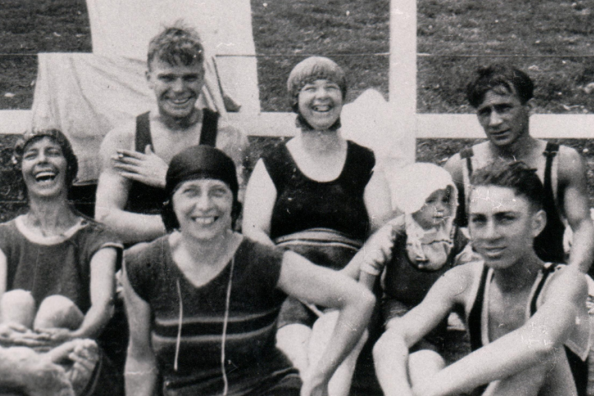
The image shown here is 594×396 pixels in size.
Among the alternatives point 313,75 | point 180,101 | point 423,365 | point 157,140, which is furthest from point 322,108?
point 423,365

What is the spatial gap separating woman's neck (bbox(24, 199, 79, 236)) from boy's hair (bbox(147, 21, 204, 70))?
2.49ft

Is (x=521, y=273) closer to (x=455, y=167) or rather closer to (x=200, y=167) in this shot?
(x=455, y=167)

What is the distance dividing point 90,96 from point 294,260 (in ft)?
6.51

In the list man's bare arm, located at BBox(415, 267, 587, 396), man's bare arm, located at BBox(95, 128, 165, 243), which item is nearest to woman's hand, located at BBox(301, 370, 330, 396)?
man's bare arm, located at BBox(415, 267, 587, 396)

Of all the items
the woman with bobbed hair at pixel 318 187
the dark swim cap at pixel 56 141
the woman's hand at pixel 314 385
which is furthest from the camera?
the woman with bobbed hair at pixel 318 187

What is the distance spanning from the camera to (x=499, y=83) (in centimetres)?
346

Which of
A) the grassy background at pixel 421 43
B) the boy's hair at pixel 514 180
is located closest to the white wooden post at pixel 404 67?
the grassy background at pixel 421 43

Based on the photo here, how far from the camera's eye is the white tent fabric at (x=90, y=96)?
4.05m

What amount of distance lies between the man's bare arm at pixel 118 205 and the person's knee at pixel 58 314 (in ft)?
1.83

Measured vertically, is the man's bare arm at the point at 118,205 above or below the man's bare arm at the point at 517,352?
above

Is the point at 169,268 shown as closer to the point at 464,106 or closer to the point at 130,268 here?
the point at 130,268

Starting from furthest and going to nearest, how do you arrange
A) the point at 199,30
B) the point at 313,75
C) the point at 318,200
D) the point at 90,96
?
the point at 199,30 < the point at 90,96 < the point at 313,75 < the point at 318,200

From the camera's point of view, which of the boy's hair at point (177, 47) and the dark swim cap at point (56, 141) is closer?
the dark swim cap at point (56, 141)

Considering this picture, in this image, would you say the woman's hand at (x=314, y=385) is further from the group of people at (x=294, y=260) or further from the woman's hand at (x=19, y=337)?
the woman's hand at (x=19, y=337)
